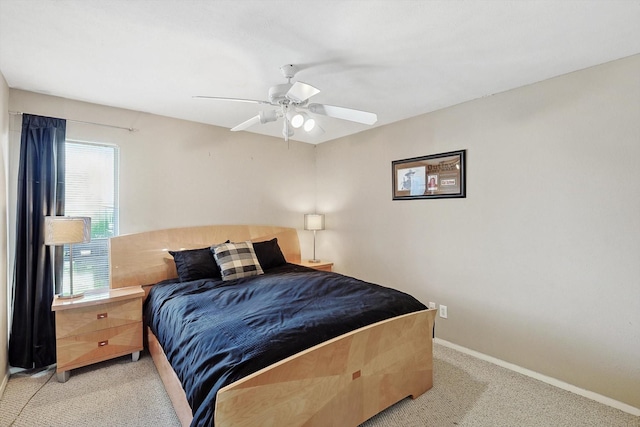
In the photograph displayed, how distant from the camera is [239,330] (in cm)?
176

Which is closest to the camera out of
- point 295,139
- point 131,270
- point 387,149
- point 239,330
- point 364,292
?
point 239,330

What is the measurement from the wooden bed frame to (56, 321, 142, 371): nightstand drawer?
0.15m

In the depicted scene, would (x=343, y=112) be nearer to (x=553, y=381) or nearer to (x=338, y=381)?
(x=338, y=381)

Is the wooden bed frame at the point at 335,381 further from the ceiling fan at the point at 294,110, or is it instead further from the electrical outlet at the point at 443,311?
the ceiling fan at the point at 294,110

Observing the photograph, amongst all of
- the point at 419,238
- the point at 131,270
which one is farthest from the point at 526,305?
the point at 131,270

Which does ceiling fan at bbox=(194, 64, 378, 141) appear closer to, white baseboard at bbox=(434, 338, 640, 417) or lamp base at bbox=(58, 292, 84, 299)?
lamp base at bbox=(58, 292, 84, 299)

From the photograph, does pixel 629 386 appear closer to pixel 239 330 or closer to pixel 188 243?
pixel 239 330

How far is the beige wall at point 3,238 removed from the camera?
7.56ft

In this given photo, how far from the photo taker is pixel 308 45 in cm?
192

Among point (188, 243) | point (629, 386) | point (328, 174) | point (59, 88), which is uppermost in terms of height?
point (59, 88)

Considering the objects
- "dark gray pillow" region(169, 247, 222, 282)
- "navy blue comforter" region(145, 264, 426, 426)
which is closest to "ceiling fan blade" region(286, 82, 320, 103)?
"navy blue comforter" region(145, 264, 426, 426)

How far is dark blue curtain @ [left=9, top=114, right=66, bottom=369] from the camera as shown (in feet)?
8.27

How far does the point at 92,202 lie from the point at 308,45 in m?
2.59

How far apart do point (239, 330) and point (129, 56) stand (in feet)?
6.36
